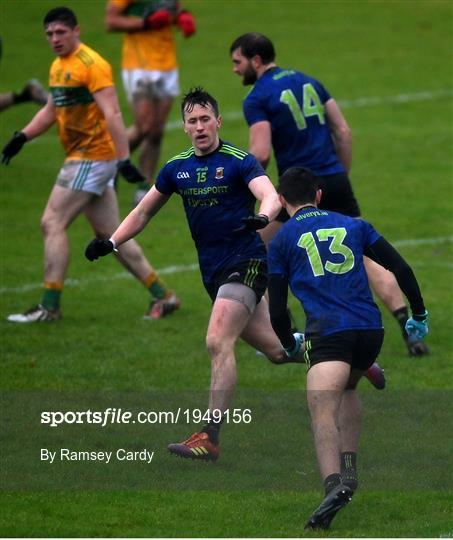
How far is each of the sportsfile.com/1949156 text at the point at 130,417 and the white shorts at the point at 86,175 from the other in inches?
114

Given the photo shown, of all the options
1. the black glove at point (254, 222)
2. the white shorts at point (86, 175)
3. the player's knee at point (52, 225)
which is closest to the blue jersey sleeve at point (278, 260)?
the black glove at point (254, 222)

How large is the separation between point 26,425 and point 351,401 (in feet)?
8.11

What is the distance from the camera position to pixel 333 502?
24.0ft

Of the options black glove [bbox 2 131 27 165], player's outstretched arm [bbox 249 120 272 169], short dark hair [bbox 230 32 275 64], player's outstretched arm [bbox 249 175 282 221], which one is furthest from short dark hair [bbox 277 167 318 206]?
black glove [bbox 2 131 27 165]

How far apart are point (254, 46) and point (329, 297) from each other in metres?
3.79

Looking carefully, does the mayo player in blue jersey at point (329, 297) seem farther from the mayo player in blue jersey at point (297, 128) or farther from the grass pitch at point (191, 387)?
the mayo player in blue jersey at point (297, 128)

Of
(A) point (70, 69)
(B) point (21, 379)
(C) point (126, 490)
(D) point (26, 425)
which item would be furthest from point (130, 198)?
(C) point (126, 490)

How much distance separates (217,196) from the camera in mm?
8883

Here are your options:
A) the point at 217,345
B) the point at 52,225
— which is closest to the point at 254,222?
the point at 217,345

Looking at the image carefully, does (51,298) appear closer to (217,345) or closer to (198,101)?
(217,345)

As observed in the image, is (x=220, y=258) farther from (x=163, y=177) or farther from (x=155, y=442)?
(x=155, y=442)

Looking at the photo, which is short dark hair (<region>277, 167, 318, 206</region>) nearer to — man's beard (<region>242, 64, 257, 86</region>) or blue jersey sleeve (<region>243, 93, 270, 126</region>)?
blue jersey sleeve (<region>243, 93, 270, 126</region>)

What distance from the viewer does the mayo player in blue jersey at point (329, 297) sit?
7562 millimetres

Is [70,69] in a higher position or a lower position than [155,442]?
higher
